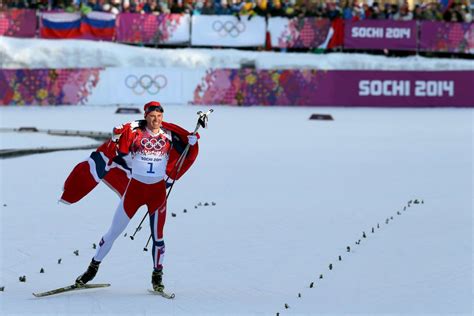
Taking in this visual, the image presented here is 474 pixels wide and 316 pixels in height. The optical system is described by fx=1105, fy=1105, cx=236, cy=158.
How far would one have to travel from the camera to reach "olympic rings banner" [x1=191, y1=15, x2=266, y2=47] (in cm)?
3559

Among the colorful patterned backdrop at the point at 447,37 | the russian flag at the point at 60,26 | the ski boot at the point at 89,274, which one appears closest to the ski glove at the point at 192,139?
the ski boot at the point at 89,274

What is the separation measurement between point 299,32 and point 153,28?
475 centimetres

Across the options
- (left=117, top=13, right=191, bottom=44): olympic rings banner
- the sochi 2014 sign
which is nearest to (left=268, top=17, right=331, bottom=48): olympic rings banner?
the sochi 2014 sign

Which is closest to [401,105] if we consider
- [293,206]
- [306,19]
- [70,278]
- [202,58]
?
[306,19]

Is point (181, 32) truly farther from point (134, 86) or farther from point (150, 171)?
point (150, 171)

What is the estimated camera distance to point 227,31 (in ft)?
118

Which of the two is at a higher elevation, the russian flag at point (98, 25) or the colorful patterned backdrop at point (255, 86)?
the russian flag at point (98, 25)

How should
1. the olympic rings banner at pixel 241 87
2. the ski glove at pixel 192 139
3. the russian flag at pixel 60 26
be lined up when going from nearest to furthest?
1. the ski glove at pixel 192 139
2. the olympic rings banner at pixel 241 87
3. the russian flag at pixel 60 26

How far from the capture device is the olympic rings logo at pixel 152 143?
9984 mm

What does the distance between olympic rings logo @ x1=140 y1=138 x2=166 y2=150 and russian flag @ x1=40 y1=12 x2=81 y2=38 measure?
26.1 meters

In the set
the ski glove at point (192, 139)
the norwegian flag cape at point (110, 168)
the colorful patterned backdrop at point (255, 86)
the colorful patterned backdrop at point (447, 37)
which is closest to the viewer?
the ski glove at point (192, 139)

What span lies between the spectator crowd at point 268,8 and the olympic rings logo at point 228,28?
35cm

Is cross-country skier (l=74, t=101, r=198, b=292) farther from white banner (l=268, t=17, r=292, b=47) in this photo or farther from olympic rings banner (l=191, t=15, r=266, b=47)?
white banner (l=268, t=17, r=292, b=47)

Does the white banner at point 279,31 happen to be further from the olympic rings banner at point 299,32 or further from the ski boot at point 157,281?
the ski boot at point 157,281
